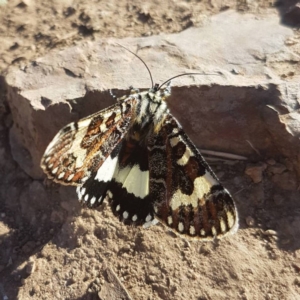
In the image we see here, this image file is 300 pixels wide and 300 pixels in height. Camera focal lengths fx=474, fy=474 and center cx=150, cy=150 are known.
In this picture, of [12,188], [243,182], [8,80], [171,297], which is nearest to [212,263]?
[171,297]

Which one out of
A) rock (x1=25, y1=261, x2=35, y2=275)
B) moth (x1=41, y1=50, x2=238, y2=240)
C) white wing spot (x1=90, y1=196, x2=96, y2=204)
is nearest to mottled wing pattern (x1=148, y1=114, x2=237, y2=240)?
moth (x1=41, y1=50, x2=238, y2=240)

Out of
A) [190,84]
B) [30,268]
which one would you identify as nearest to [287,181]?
[190,84]

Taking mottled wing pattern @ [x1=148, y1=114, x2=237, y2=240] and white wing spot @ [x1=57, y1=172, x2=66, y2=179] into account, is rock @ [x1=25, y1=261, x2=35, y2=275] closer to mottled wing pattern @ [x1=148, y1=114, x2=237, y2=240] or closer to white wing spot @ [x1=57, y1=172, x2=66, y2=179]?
white wing spot @ [x1=57, y1=172, x2=66, y2=179]

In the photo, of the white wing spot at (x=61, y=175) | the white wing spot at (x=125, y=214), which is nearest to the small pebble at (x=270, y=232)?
the white wing spot at (x=125, y=214)

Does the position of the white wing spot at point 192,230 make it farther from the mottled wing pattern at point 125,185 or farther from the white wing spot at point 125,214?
the white wing spot at point 125,214

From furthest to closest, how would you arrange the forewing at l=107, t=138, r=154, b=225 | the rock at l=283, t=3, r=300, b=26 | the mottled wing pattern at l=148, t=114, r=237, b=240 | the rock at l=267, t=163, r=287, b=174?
the rock at l=283, t=3, r=300, b=26 → the rock at l=267, t=163, r=287, b=174 → the forewing at l=107, t=138, r=154, b=225 → the mottled wing pattern at l=148, t=114, r=237, b=240
